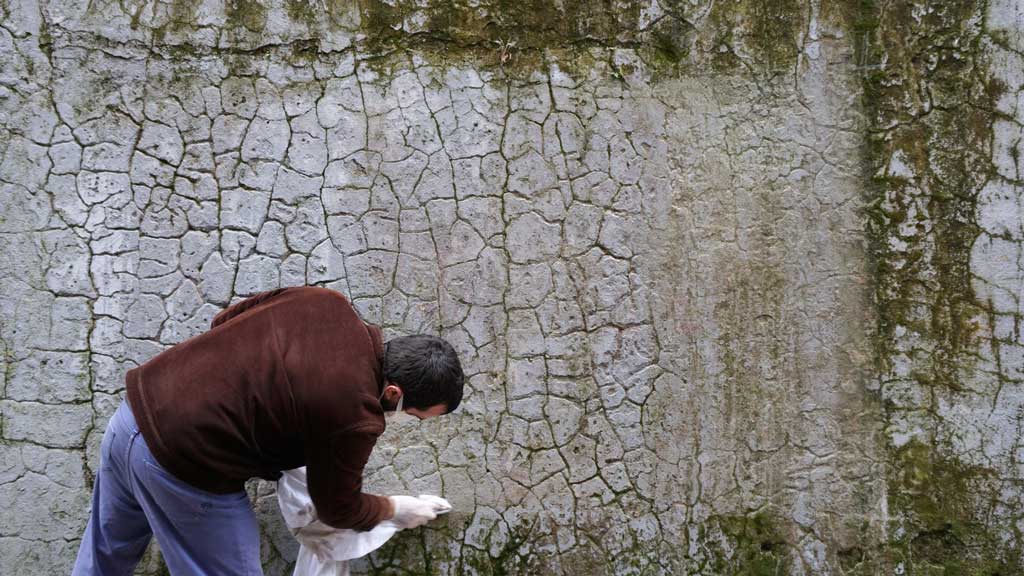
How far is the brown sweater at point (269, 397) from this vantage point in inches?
71.6

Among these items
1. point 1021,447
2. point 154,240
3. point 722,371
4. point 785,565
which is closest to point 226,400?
point 154,240

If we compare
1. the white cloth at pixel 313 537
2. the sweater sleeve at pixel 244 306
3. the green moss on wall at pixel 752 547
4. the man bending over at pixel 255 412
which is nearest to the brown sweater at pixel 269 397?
the man bending over at pixel 255 412

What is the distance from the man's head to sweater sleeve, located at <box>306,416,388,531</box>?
11cm

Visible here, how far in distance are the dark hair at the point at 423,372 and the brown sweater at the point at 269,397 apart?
49mm

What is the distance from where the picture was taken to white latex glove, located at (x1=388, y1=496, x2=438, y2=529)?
2426 mm

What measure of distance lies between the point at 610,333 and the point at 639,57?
95 cm

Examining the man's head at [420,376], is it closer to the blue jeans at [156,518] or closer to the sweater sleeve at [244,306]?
the sweater sleeve at [244,306]

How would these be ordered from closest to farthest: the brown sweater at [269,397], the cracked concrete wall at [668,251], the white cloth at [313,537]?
the brown sweater at [269,397] < the white cloth at [313,537] < the cracked concrete wall at [668,251]

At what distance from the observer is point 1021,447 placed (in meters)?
2.69

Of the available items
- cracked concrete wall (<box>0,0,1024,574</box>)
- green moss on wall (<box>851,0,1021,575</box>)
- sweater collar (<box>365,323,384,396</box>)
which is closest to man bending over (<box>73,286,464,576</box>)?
sweater collar (<box>365,323,384,396</box>)

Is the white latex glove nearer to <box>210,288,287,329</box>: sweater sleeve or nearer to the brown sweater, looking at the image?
the brown sweater

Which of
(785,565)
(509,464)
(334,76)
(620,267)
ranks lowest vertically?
(785,565)

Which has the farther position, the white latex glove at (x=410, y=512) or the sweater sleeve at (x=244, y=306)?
the white latex glove at (x=410, y=512)

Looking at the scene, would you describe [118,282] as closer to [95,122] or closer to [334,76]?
[95,122]
